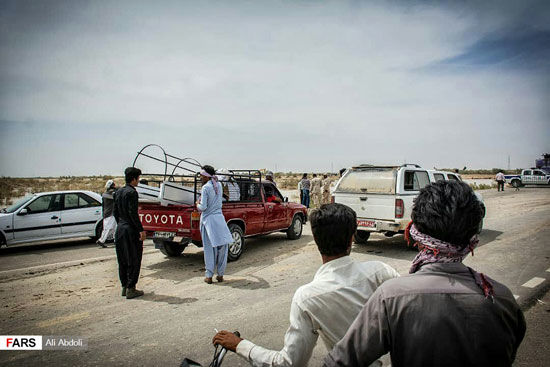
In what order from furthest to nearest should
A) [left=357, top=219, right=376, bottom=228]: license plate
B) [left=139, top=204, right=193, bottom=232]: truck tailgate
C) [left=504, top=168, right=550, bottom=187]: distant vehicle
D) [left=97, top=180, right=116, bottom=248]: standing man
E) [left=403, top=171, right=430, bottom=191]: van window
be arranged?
1. [left=504, top=168, right=550, bottom=187]: distant vehicle
2. [left=97, top=180, right=116, bottom=248]: standing man
3. [left=403, top=171, right=430, bottom=191]: van window
4. [left=357, top=219, right=376, bottom=228]: license plate
5. [left=139, top=204, right=193, bottom=232]: truck tailgate

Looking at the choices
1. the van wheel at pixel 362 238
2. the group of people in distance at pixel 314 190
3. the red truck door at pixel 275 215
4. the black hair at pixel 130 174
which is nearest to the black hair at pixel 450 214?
the black hair at pixel 130 174

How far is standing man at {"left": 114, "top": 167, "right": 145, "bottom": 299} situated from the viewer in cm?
544

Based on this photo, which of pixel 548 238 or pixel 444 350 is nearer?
pixel 444 350

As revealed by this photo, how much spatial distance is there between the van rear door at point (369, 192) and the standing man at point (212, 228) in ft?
→ 12.2

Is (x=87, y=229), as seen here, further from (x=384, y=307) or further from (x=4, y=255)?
(x=384, y=307)

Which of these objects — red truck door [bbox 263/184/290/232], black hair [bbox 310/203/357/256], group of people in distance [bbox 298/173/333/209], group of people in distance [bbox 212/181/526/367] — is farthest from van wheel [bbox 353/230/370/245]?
group of people in distance [bbox 212/181/526/367]

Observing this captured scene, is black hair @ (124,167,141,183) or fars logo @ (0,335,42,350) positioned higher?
black hair @ (124,167,141,183)

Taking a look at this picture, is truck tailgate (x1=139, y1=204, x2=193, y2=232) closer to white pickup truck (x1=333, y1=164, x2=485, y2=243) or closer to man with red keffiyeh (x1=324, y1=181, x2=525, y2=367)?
white pickup truck (x1=333, y1=164, x2=485, y2=243)

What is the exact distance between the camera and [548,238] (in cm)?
939

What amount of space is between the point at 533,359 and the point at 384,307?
10.6 ft

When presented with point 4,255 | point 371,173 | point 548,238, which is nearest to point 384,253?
point 371,173

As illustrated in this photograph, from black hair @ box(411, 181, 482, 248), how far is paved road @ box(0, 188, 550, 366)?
103 inches

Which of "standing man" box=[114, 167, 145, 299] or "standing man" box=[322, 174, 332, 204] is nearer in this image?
"standing man" box=[114, 167, 145, 299]

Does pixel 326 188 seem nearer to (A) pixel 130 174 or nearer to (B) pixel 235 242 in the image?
(B) pixel 235 242
